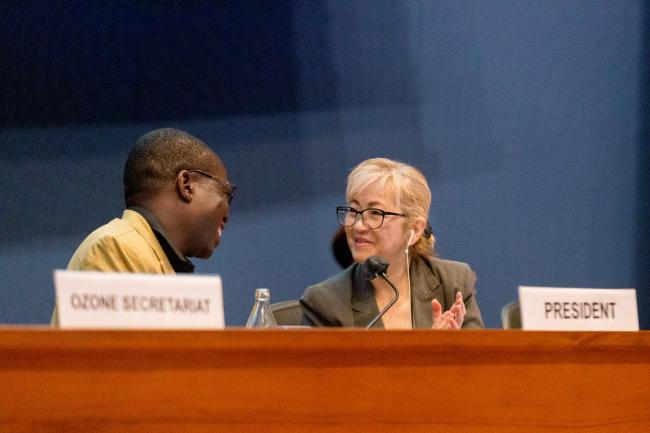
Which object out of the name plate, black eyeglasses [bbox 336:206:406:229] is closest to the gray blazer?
black eyeglasses [bbox 336:206:406:229]

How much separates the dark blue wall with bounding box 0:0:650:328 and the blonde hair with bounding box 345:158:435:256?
784 millimetres

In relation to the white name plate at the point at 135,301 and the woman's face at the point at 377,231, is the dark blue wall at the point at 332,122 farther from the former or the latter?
the white name plate at the point at 135,301

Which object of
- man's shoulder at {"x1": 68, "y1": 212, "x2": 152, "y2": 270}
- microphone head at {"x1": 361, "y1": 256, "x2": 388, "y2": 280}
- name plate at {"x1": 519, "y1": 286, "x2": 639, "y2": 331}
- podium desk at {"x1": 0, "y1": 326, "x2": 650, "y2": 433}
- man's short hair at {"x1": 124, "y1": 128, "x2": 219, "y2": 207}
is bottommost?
podium desk at {"x1": 0, "y1": 326, "x2": 650, "y2": 433}

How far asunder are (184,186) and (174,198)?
0.04 meters

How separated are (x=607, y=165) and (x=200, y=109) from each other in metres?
1.64

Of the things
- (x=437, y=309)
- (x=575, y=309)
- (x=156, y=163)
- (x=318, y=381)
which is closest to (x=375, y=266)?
(x=437, y=309)

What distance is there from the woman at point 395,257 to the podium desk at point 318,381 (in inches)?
47.2

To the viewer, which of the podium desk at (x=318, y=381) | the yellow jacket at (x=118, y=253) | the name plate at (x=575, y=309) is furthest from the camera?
the yellow jacket at (x=118, y=253)

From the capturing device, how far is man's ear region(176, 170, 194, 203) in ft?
6.72

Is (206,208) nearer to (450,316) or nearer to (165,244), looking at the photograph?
(165,244)

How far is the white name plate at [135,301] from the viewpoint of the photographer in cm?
88

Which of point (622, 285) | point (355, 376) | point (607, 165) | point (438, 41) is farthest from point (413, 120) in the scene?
point (355, 376)

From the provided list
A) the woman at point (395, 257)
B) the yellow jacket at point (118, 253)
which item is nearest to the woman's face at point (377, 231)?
the woman at point (395, 257)

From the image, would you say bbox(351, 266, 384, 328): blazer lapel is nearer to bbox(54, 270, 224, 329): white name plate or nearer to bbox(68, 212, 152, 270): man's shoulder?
bbox(68, 212, 152, 270): man's shoulder
